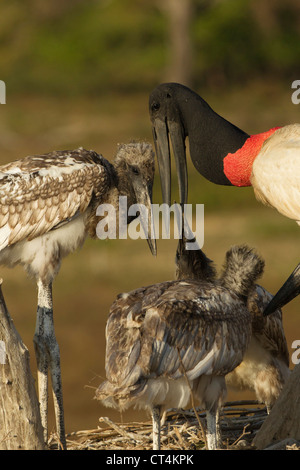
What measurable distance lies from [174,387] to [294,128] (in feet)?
6.35

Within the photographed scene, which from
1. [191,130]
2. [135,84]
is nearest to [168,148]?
[191,130]

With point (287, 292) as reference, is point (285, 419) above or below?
below

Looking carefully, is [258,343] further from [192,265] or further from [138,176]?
[138,176]

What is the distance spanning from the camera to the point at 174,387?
5.32m

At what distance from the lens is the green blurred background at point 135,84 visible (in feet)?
56.3

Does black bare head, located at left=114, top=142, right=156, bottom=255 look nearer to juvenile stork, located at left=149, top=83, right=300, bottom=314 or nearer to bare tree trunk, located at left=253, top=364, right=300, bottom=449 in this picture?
juvenile stork, located at left=149, top=83, right=300, bottom=314

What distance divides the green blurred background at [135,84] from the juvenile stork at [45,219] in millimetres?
9418

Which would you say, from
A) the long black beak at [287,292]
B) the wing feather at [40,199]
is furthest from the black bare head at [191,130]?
the long black beak at [287,292]

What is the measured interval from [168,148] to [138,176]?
0.35m

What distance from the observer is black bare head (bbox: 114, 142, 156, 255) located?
6.56 meters

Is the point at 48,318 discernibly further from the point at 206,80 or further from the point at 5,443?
the point at 206,80

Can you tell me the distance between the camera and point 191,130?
6.73m

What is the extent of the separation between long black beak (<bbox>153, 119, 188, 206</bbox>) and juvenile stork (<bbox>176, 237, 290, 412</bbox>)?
18.1 inches

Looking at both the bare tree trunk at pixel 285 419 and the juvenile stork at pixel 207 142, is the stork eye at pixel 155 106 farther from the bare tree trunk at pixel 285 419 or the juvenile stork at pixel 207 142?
the bare tree trunk at pixel 285 419
